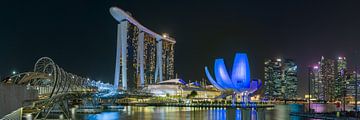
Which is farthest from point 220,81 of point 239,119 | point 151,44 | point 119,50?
point 239,119

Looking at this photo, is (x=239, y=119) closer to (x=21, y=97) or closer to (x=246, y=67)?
(x=21, y=97)

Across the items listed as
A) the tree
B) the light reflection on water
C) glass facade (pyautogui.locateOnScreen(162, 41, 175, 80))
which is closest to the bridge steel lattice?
the light reflection on water

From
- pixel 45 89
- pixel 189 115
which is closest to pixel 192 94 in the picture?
pixel 189 115

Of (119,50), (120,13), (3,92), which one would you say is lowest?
(3,92)

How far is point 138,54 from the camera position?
117375 mm

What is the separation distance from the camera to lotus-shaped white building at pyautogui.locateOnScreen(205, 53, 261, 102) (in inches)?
3511

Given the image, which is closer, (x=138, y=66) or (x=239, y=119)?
(x=239, y=119)

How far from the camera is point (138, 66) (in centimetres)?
11894

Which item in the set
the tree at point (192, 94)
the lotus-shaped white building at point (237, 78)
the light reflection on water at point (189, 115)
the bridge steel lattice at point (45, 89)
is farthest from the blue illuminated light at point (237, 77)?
the bridge steel lattice at point (45, 89)

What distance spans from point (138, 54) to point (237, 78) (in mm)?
34521

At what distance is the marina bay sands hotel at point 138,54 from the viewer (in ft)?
339

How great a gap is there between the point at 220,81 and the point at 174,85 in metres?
29.0

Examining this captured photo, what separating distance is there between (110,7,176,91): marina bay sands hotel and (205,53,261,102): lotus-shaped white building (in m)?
19.4

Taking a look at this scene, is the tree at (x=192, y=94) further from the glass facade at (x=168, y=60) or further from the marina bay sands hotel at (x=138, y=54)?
the glass facade at (x=168, y=60)
